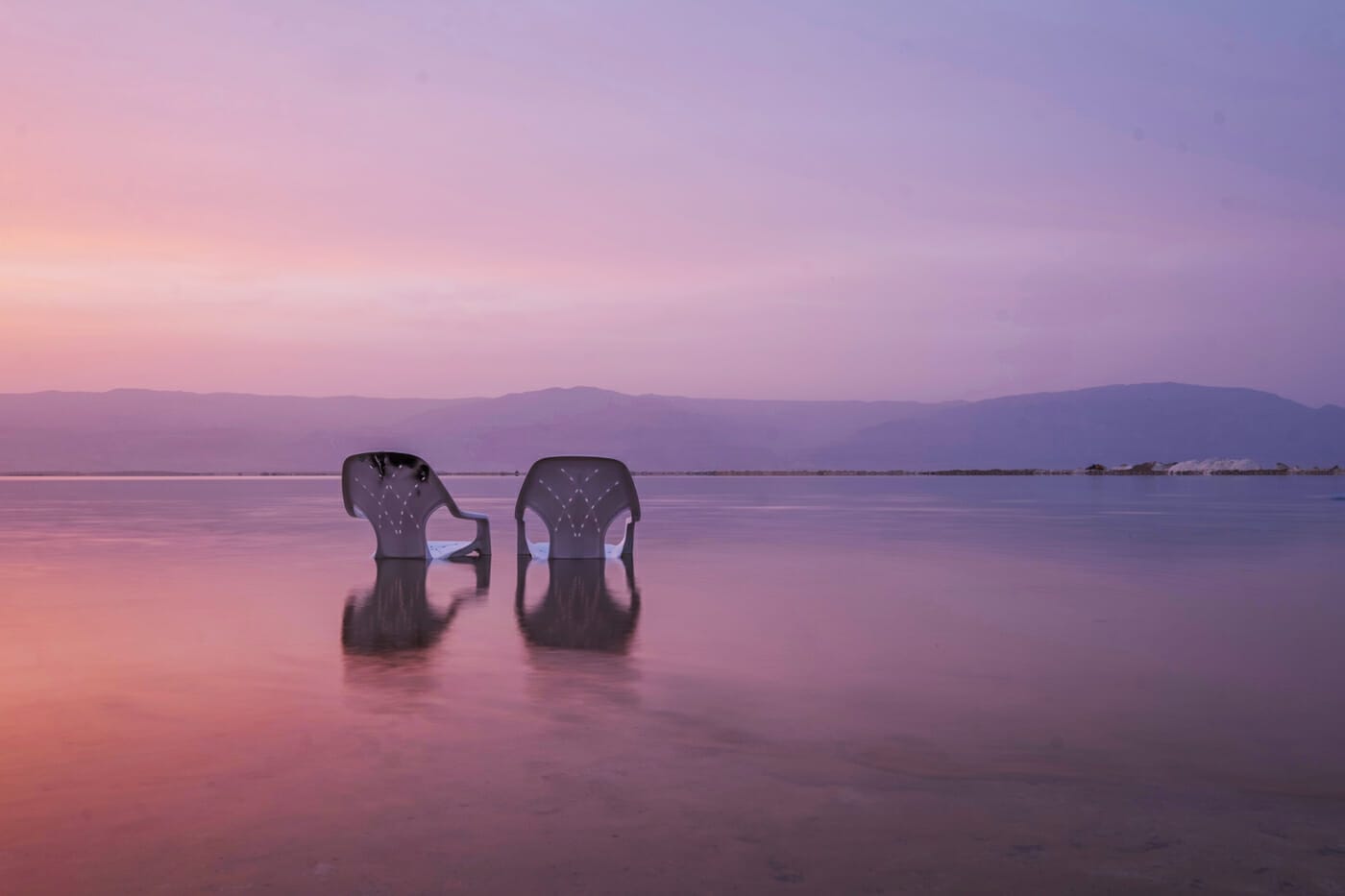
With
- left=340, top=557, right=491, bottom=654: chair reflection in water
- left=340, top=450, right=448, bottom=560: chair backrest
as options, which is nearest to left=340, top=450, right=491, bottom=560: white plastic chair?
left=340, top=450, right=448, bottom=560: chair backrest

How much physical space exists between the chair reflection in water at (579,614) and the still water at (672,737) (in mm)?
48

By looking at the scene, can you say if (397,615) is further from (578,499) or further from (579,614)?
(578,499)

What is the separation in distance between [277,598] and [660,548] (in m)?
5.29

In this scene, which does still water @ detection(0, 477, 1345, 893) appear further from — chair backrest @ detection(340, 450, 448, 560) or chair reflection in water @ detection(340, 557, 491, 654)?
chair backrest @ detection(340, 450, 448, 560)

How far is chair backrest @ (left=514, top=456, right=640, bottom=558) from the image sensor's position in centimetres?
1056

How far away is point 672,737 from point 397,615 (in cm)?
352

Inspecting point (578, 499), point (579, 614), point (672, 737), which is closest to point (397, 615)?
point (579, 614)

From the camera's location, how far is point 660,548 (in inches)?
487

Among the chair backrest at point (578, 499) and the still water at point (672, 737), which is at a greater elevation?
the chair backrest at point (578, 499)

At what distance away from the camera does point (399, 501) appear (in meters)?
10.9

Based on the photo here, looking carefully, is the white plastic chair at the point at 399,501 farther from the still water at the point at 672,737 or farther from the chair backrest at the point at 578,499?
the still water at the point at 672,737

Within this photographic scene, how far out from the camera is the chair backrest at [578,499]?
1056cm

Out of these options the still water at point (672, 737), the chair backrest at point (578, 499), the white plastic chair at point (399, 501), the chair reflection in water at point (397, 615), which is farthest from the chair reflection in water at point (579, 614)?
the white plastic chair at point (399, 501)

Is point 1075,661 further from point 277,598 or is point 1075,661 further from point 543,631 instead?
point 277,598
